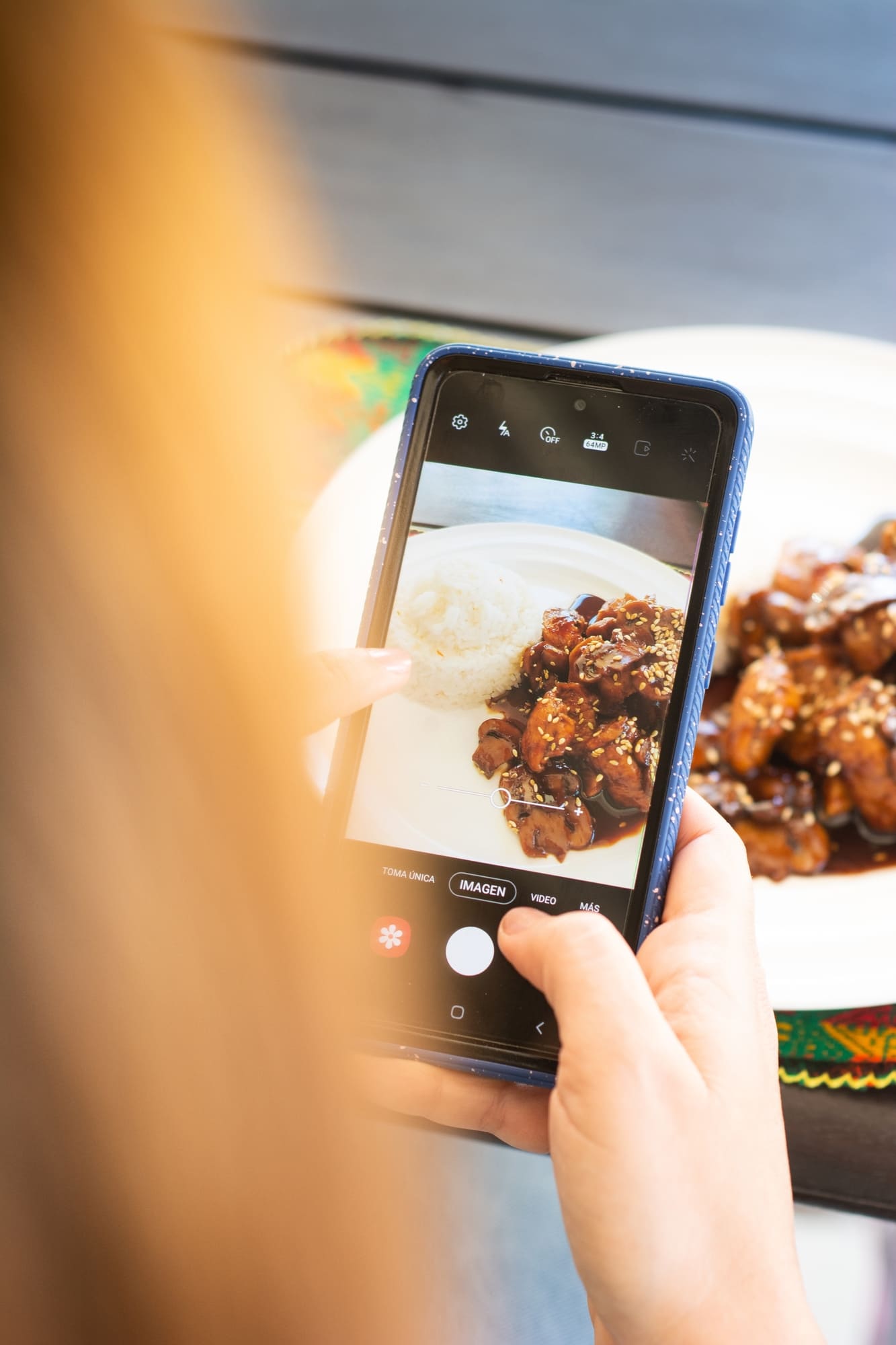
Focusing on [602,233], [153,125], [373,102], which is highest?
[373,102]

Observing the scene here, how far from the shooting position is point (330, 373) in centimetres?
84

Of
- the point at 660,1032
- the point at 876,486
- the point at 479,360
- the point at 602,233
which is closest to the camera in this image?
the point at 660,1032

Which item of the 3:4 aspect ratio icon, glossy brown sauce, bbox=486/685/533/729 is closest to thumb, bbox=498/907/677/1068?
glossy brown sauce, bbox=486/685/533/729

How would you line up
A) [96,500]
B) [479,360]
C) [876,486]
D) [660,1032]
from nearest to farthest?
[96,500] < [660,1032] < [479,360] < [876,486]

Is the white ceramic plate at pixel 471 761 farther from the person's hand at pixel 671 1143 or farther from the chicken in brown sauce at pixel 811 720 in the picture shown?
the chicken in brown sauce at pixel 811 720

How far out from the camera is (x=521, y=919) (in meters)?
0.49

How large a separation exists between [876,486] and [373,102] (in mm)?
681

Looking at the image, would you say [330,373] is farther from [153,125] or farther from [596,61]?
[153,125]

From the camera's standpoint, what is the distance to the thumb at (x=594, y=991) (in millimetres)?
405

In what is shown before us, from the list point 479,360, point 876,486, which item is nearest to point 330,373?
point 479,360

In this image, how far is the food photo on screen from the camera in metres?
0.50

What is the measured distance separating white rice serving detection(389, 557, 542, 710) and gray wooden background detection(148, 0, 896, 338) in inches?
21.1

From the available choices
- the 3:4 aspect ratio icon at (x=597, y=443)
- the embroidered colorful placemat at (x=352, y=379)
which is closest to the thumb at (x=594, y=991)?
the 3:4 aspect ratio icon at (x=597, y=443)

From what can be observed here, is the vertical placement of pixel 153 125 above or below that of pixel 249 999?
above
